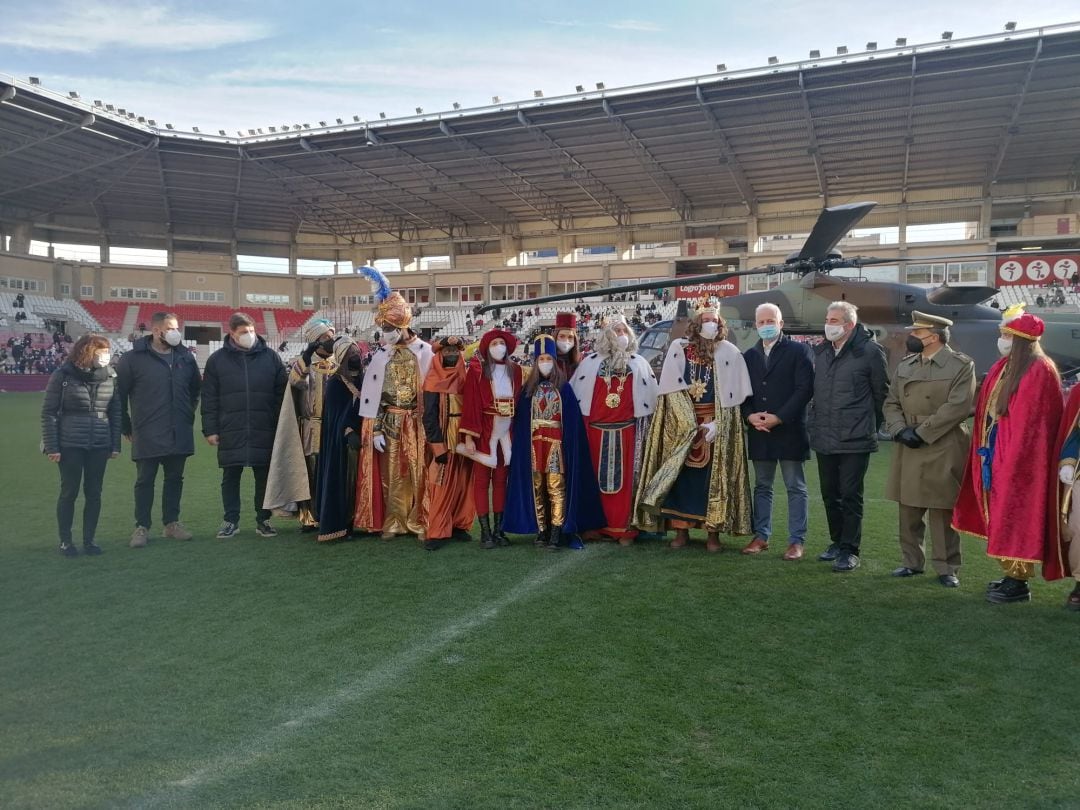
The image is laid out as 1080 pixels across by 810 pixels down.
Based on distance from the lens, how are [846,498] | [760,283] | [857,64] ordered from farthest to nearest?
[760,283] < [857,64] < [846,498]

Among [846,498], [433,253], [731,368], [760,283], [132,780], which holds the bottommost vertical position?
[132,780]

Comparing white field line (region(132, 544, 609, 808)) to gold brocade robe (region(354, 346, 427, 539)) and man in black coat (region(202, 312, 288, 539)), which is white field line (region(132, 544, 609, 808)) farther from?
man in black coat (region(202, 312, 288, 539))

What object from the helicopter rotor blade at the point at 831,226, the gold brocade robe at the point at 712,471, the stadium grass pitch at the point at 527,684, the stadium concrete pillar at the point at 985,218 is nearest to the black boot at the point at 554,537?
the stadium grass pitch at the point at 527,684

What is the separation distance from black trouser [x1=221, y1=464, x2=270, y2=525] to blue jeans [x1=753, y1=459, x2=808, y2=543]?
393cm

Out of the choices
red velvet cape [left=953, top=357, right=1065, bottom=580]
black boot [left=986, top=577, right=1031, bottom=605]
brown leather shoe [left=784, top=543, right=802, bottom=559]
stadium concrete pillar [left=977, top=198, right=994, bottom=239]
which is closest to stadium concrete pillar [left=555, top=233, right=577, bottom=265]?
stadium concrete pillar [left=977, top=198, right=994, bottom=239]

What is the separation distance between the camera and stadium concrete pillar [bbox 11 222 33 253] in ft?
144

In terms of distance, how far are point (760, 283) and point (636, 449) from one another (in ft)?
118

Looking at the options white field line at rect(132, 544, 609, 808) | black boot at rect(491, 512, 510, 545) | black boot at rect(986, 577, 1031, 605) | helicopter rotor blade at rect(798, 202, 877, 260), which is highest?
helicopter rotor blade at rect(798, 202, 877, 260)

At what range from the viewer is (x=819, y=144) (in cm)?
3269

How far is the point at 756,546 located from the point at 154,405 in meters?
4.74

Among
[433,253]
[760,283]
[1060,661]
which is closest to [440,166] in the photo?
[433,253]

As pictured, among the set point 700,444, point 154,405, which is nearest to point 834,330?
point 700,444

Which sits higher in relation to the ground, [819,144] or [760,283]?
[819,144]

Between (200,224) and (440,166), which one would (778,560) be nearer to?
(440,166)
